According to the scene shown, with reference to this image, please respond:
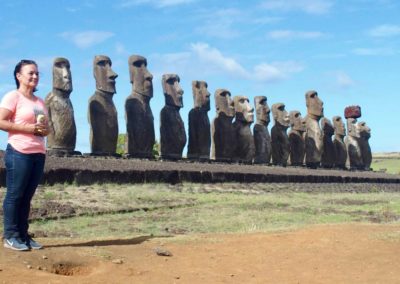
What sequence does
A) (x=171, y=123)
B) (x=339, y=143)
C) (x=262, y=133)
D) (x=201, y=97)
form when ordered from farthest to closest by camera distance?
1. (x=339, y=143)
2. (x=262, y=133)
3. (x=201, y=97)
4. (x=171, y=123)

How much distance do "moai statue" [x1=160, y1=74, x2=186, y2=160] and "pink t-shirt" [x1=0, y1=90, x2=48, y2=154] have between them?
1147 centimetres

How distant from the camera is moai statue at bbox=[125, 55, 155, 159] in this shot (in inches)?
619

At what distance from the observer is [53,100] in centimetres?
1353

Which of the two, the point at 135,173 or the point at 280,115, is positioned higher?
the point at 280,115

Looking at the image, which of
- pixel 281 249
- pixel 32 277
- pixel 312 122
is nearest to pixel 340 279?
pixel 281 249

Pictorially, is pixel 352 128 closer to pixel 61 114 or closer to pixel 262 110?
pixel 262 110

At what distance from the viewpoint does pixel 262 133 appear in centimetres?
2122

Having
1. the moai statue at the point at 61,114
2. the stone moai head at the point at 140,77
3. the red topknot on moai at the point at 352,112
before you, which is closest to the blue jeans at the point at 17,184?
the moai statue at the point at 61,114

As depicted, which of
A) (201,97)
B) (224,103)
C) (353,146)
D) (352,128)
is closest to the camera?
(201,97)

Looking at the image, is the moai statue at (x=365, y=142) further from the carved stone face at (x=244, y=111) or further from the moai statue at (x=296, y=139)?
the carved stone face at (x=244, y=111)

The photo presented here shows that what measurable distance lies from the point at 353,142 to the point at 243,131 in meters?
9.05

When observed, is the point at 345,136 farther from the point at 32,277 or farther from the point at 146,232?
the point at 32,277

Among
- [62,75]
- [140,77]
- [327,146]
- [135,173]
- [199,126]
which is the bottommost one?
[135,173]

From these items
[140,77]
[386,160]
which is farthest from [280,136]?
[386,160]
